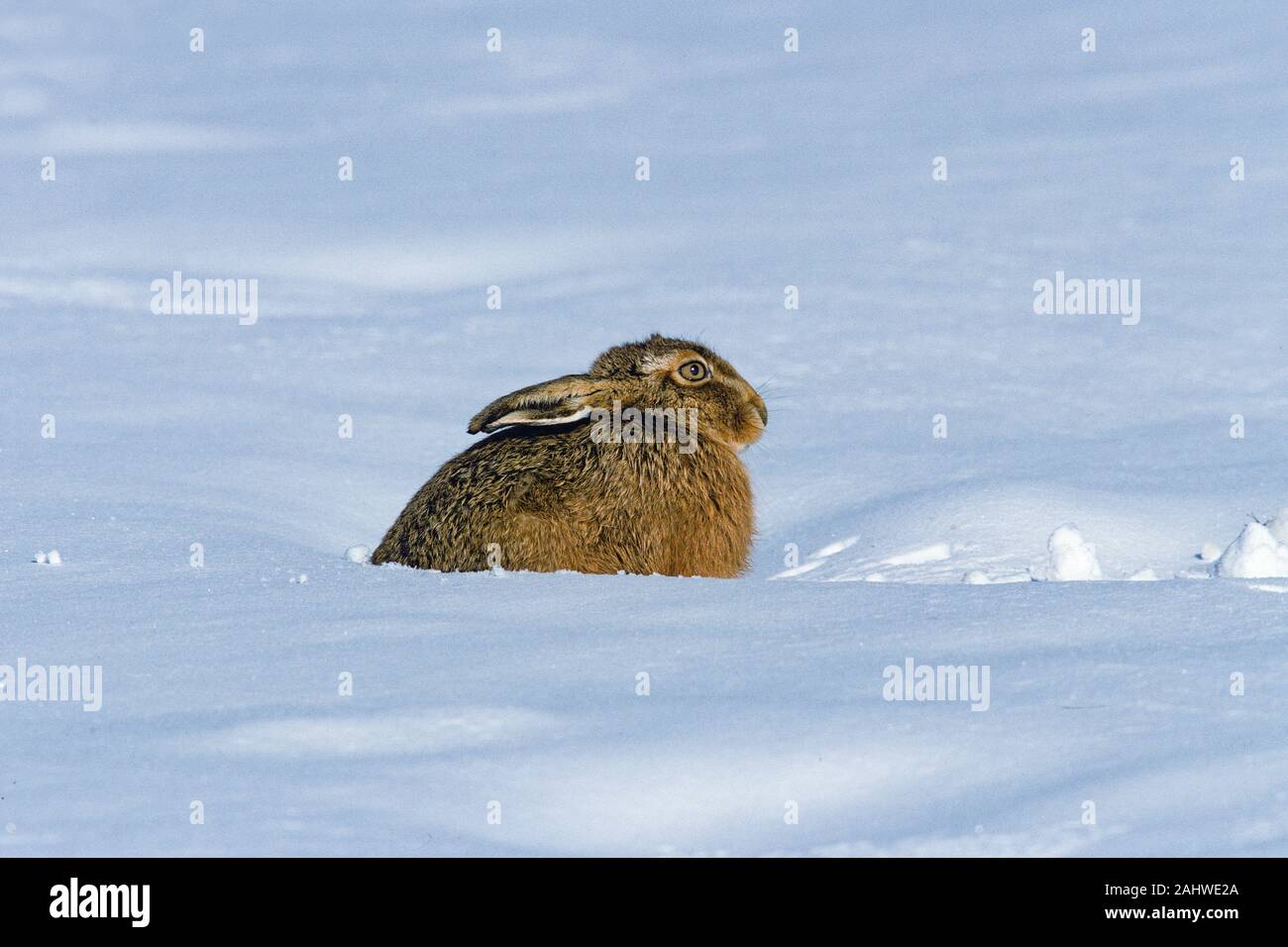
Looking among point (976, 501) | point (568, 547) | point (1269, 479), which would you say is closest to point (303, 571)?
point (568, 547)

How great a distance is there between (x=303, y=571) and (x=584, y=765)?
2766 millimetres

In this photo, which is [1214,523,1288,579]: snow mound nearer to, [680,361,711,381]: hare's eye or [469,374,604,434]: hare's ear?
[680,361,711,381]: hare's eye

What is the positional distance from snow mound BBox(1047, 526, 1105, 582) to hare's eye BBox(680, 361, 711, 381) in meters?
1.80

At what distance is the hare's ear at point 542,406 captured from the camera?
24.3 feet

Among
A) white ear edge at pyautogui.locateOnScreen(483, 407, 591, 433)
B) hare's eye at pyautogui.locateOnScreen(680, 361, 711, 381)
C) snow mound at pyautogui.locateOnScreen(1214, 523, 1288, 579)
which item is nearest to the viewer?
snow mound at pyautogui.locateOnScreen(1214, 523, 1288, 579)

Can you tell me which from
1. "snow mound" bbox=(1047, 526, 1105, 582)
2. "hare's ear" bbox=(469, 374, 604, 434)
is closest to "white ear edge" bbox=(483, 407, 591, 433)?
"hare's ear" bbox=(469, 374, 604, 434)

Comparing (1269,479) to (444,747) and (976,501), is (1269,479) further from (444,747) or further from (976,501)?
(444,747)

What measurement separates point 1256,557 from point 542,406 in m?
3.12

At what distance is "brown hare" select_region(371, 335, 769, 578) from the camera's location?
23.8 feet

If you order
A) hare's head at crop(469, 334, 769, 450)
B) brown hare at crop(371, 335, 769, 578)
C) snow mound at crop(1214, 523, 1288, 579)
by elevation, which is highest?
hare's head at crop(469, 334, 769, 450)

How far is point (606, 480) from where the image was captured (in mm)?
7477

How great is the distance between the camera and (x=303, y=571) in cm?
681

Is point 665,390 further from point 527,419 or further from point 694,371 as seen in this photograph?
point 527,419

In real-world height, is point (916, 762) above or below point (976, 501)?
below
